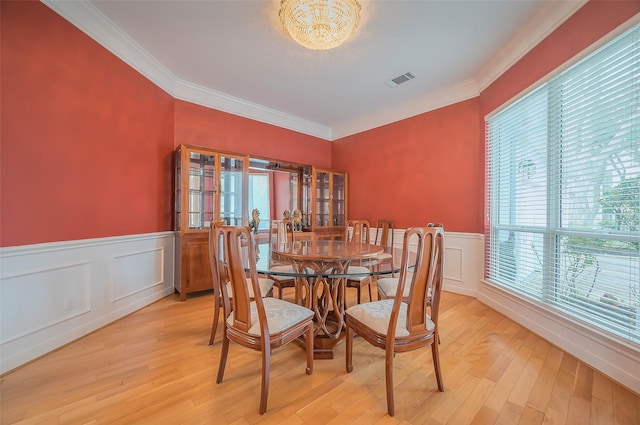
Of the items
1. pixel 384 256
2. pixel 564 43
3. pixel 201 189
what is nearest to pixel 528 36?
pixel 564 43

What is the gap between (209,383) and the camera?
5.20ft

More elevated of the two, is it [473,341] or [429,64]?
[429,64]

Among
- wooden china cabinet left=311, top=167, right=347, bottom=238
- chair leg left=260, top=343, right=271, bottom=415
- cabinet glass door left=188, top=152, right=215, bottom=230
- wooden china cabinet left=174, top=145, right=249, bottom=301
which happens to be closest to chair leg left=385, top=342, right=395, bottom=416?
chair leg left=260, top=343, right=271, bottom=415

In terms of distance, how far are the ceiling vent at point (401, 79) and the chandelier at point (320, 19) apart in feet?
4.66

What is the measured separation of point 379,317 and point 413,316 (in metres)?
0.21

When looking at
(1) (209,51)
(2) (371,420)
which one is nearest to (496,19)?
(1) (209,51)

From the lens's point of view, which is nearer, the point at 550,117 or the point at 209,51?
the point at 550,117

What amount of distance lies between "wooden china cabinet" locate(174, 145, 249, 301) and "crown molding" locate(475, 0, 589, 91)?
3258mm

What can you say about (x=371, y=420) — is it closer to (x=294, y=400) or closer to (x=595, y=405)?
(x=294, y=400)

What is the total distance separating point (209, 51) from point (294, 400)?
3236 mm

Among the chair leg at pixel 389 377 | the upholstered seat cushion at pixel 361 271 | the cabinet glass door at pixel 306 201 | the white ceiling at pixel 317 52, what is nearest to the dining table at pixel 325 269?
the upholstered seat cushion at pixel 361 271

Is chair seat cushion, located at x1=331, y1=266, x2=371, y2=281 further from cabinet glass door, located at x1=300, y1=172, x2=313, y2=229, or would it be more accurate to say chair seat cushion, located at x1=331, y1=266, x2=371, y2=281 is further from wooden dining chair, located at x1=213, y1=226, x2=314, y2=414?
cabinet glass door, located at x1=300, y1=172, x2=313, y2=229

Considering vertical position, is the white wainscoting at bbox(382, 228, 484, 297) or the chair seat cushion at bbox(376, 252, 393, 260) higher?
the chair seat cushion at bbox(376, 252, 393, 260)

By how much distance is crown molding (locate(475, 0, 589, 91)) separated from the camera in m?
1.99
